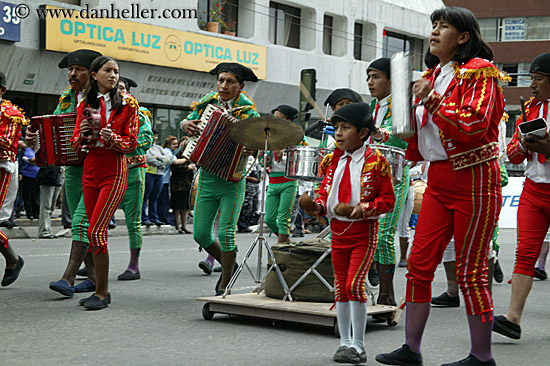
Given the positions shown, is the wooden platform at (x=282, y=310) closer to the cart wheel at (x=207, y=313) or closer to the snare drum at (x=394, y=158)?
the cart wheel at (x=207, y=313)

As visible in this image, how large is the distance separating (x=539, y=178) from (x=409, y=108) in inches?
89.4

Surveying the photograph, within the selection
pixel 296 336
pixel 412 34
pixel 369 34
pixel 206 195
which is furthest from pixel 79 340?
pixel 412 34

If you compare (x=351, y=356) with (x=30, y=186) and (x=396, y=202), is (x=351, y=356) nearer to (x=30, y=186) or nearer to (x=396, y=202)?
(x=396, y=202)

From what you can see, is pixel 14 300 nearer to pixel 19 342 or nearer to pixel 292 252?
pixel 19 342

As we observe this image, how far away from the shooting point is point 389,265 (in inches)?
281

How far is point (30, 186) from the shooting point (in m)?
16.4

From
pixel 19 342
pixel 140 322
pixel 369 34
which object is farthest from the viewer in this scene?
pixel 369 34

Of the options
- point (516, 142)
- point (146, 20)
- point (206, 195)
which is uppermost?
point (146, 20)

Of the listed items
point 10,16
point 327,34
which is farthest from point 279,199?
point 327,34

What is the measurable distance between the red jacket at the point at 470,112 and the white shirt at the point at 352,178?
0.72 meters

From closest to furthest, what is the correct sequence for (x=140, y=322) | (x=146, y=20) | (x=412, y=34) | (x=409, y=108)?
1. (x=409, y=108)
2. (x=140, y=322)
3. (x=146, y=20)
4. (x=412, y=34)

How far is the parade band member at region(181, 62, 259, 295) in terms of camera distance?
26.4 ft

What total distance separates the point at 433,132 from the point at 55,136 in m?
4.30

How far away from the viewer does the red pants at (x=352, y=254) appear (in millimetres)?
5391
